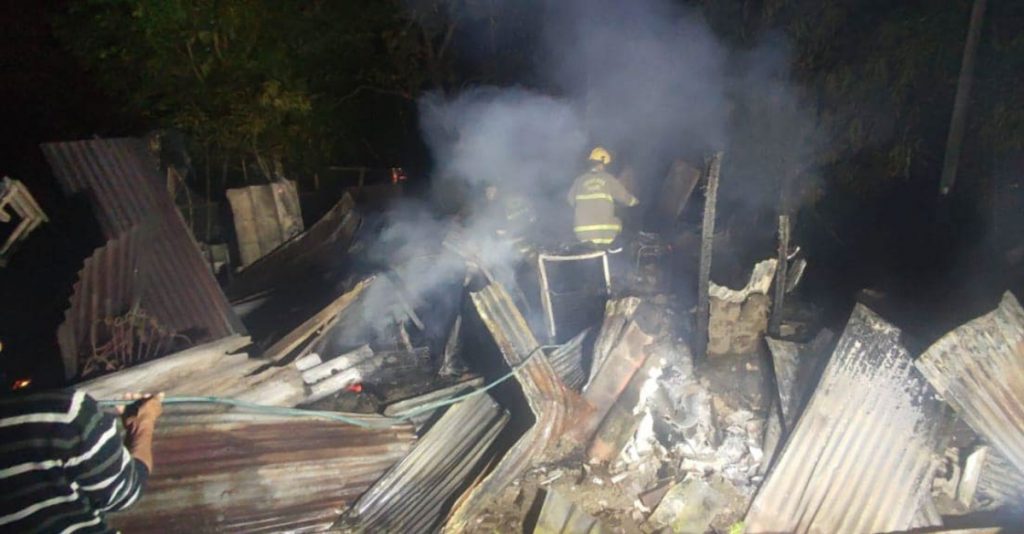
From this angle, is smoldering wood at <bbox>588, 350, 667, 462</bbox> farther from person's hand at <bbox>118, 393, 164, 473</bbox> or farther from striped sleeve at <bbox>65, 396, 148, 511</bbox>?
striped sleeve at <bbox>65, 396, 148, 511</bbox>

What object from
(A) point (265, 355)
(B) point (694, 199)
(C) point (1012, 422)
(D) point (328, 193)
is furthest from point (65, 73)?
(C) point (1012, 422)

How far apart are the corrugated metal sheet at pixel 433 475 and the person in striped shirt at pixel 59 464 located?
6.38 feet

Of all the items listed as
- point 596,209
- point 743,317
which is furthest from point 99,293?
point 743,317

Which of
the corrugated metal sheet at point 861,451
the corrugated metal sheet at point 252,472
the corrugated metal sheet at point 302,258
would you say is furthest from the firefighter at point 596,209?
the corrugated metal sheet at point 252,472

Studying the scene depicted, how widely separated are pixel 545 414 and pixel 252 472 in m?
2.17

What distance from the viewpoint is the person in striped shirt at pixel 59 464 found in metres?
2.24

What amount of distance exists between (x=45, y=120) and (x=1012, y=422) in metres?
14.4

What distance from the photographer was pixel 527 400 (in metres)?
4.64

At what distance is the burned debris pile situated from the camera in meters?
3.97

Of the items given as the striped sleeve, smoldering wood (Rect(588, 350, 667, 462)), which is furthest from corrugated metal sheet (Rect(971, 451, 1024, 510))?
the striped sleeve

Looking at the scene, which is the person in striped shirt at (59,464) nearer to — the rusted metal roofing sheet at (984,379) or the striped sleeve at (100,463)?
the striped sleeve at (100,463)

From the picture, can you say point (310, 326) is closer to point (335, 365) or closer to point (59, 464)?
point (335, 365)

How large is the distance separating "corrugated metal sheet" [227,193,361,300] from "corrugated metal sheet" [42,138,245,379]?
77.4 inches

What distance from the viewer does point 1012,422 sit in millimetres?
3992
